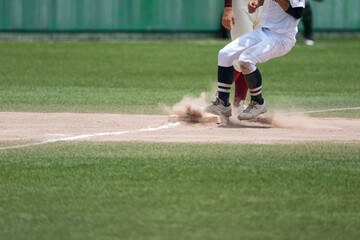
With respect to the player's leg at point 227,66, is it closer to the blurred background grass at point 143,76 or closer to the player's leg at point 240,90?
the player's leg at point 240,90

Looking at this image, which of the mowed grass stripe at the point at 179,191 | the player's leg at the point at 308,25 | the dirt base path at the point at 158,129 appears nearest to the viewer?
the mowed grass stripe at the point at 179,191

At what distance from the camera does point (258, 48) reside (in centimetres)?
806

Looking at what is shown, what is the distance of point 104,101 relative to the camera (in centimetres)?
1078

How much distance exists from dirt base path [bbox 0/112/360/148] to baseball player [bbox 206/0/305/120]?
216 mm

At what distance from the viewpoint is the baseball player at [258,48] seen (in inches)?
318

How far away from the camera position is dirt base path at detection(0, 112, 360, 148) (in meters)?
7.44

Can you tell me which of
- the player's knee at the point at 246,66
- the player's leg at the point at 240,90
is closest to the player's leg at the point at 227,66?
the player's knee at the point at 246,66

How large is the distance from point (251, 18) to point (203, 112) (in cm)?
133

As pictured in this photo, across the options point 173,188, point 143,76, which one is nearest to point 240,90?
point 173,188

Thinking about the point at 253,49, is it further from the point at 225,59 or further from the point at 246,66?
the point at 225,59

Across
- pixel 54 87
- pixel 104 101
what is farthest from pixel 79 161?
pixel 54 87

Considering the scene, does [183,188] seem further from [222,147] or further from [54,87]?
[54,87]

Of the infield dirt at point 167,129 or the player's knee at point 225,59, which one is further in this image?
the player's knee at point 225,59

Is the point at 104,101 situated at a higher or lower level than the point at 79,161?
lower
